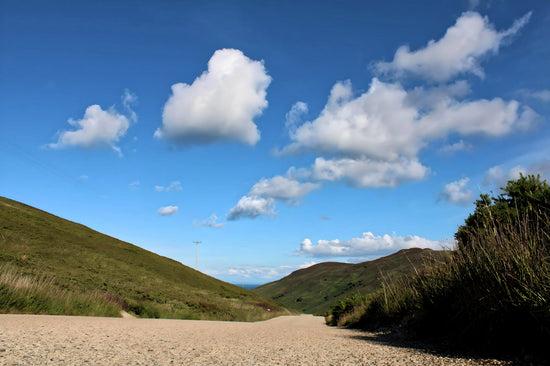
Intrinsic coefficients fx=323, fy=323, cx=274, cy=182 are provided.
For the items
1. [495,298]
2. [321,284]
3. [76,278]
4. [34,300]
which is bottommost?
[321,284]

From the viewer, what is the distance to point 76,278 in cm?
2314

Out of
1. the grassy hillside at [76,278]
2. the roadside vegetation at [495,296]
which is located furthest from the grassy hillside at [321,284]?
the roadside vegetation at [495,296]

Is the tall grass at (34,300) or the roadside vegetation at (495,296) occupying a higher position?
the roadside vegetation at (495,296)

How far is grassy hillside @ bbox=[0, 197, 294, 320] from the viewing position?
10.3 meters

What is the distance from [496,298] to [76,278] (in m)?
26.0

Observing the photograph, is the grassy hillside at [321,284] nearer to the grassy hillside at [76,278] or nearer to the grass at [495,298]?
the grassy hillside at [76,278]

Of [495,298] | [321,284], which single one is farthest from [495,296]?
[321,284]

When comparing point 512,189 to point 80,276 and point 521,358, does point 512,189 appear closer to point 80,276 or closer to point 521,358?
point 521,358

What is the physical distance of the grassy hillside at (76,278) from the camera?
10305 millimetres

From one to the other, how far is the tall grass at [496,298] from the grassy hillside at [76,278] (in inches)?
407

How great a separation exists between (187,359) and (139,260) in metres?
44.8

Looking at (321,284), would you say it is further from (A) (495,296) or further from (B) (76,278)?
(A) (495,296)

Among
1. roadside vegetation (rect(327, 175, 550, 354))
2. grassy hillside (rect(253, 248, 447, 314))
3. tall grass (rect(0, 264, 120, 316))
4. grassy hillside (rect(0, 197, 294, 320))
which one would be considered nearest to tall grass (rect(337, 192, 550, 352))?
roadside vegetation (rect(327, 175, 550, 354))

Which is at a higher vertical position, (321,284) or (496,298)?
(496,298)
